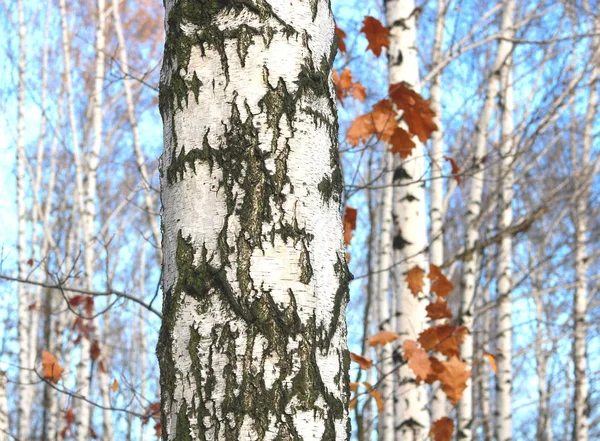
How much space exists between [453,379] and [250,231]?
6.24 feet

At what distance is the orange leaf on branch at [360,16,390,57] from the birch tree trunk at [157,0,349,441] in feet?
5.64

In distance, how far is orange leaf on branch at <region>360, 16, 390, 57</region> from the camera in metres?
2.87

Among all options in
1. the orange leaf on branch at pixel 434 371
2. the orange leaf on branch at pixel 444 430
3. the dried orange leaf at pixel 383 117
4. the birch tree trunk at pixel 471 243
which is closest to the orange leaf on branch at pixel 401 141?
the dried orange leaf at pixel 383 117

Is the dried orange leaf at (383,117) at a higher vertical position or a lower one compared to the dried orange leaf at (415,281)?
higher

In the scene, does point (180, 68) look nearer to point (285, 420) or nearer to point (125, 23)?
point (285, 420)

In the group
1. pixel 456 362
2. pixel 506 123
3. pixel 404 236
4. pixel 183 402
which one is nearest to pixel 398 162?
pixel 404 236

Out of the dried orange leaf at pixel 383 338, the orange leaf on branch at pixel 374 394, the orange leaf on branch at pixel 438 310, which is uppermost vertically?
the orange leaf on branch at pixel 438 310

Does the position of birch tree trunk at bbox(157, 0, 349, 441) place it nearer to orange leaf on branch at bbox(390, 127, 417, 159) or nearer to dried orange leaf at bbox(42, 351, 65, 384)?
orange leaf on branch at bbox(390, 127, 417, 159)

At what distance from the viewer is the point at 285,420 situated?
39.5 inches

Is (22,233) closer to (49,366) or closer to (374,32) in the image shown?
(49,366)

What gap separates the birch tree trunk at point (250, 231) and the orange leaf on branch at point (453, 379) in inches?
66.5

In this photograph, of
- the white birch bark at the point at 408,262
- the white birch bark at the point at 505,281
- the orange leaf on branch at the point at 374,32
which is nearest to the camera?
the orange leaf on branch at the point at 374,32

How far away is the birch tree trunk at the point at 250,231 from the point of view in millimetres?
1021

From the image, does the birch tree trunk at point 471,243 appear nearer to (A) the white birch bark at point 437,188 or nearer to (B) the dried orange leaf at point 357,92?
(A) the white birch bark at point 437,188
